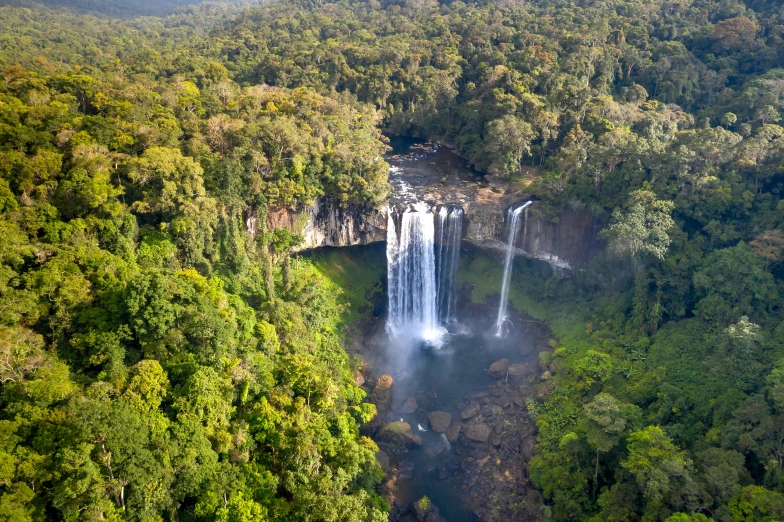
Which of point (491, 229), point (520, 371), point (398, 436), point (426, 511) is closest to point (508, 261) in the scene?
point (491, 229)

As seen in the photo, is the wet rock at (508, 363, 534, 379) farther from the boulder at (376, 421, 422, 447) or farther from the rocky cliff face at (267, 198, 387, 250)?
the rocky cliff face at (267, 198, 387, 250)

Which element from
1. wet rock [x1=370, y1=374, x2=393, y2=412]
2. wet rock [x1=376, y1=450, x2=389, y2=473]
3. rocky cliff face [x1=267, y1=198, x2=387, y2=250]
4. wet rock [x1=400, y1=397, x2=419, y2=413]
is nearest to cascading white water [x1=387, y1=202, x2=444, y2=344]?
rocky cliff face [x1=267, y1=198, x2=387, y2=250]

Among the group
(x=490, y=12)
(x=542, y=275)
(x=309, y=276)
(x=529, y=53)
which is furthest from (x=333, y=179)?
(x=490, y=12)

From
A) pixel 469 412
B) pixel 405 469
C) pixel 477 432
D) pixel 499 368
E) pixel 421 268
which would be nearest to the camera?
pixel 405 469

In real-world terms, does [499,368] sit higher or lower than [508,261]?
A: lower

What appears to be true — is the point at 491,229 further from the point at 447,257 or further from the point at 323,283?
the point at 323,283

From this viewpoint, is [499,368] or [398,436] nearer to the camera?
[398,436]

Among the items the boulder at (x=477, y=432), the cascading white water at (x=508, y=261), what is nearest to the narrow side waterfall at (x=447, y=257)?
the cascading white water at (x=508, y=261)
